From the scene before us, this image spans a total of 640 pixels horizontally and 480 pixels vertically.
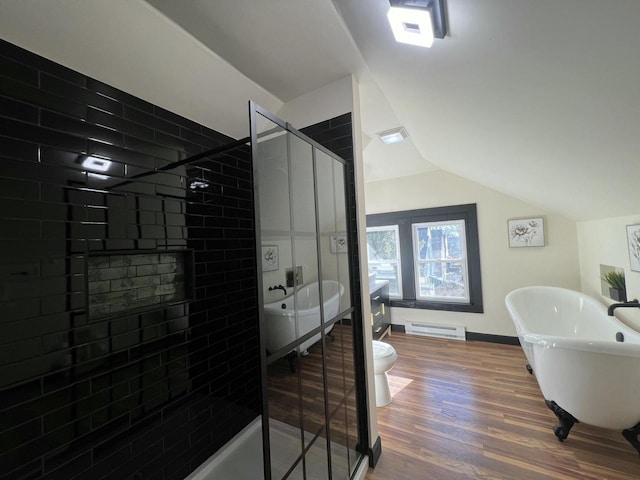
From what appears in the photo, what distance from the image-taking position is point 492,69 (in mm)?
1050

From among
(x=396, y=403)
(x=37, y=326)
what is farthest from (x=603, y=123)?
(x=37, y=326)

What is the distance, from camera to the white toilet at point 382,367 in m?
2.09

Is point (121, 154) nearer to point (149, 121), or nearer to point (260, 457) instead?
point (149, 121)

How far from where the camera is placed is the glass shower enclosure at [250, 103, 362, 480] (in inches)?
37.1

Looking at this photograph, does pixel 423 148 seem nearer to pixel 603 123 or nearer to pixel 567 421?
pixel 603 123

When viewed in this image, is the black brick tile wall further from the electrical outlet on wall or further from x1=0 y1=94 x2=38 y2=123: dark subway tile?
the electrical outlet on wall

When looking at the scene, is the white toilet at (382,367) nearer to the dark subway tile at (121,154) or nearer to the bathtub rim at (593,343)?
the bathtub rim at (593,343)

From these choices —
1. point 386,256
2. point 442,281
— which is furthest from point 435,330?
point 386,256

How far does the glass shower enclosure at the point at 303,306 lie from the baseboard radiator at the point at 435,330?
7.94ft

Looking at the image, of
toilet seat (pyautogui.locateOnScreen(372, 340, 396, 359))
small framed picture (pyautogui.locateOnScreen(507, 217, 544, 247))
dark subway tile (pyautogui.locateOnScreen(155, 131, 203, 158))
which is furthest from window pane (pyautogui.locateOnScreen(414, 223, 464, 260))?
dark subway tile (pyautogui.locateOnScreen(155, 131, 203, 158))

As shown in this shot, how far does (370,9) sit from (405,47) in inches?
9.0

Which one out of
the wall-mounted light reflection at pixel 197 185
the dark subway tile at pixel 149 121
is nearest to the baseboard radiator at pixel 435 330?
the wall-mounted light reflection at pixel 197 185

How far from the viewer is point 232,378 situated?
1.84 meters

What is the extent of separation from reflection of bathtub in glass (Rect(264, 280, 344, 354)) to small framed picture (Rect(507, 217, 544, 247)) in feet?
9.55
